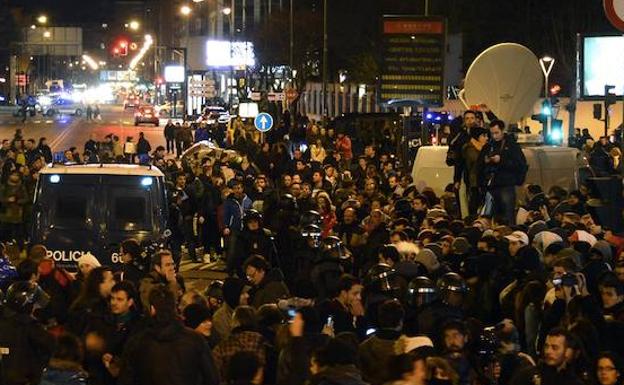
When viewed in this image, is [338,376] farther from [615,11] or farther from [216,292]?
[216,292]

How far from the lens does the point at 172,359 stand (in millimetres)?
9258

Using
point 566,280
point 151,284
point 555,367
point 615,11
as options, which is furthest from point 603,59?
point 555,367

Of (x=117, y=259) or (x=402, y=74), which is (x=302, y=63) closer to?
(x=402, y=74)

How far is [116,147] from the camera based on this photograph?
4206cm

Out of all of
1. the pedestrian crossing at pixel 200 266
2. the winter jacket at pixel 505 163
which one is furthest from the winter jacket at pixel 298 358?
the pedestrian crossing at pixel 200 266

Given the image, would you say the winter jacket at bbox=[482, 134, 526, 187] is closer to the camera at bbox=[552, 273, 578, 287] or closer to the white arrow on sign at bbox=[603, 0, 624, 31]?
the camera at bbox=[552, 273, 578, 287]

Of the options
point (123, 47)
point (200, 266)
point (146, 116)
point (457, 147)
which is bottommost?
point (146, 116)

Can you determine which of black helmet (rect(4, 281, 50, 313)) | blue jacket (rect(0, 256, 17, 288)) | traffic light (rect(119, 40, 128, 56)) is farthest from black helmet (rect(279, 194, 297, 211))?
traffic light (rect(119, 40, 128, 56))

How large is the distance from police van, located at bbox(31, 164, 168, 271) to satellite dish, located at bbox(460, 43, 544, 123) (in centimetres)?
668

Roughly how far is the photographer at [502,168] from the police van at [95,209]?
4.29 m

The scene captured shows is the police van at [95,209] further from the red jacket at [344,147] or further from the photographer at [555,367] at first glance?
the red jacket at [344,147]

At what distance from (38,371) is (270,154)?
942 inches

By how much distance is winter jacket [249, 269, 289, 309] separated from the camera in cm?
1258

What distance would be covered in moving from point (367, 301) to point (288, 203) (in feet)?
29.4
